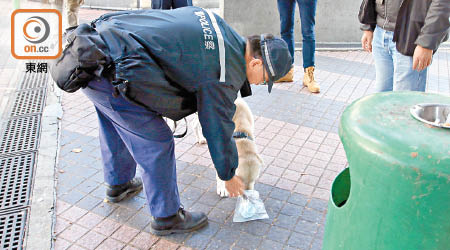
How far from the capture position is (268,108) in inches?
192

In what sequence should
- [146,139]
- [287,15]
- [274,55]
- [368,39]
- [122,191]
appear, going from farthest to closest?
[287,15] < [368,39] < [122,191] < [146,139] < [274,55]

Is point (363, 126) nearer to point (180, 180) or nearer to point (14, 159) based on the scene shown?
point (180, 180)

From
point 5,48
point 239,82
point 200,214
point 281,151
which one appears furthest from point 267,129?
point 5,48

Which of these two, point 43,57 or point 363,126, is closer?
point 363,126

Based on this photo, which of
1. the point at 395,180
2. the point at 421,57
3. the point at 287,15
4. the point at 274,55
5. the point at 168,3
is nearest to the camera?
the point at 395,180

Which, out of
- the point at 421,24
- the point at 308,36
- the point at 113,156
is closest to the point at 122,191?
the point at 113,156

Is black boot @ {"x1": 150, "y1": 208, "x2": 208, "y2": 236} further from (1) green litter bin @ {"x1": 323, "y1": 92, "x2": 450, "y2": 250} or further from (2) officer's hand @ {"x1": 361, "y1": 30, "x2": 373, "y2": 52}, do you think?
(2) officer's hand @ {"x1": 361, "y1": 30, "x2": 373, "y2": 52}

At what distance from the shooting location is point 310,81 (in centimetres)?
539

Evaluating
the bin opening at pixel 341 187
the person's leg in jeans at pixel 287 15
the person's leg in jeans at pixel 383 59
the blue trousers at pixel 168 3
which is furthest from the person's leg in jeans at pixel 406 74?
the blue trousers at pixel 168 3

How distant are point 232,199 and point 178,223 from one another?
1.83 feet

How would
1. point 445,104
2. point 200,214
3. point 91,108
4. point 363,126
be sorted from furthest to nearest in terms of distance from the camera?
point 91,108 < point 200,214 < point 445,104 < point 363,126

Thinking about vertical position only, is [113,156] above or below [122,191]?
above

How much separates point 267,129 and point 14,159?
2.52m

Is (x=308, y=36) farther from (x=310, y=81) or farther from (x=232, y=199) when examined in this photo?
(x=232, y=199)
